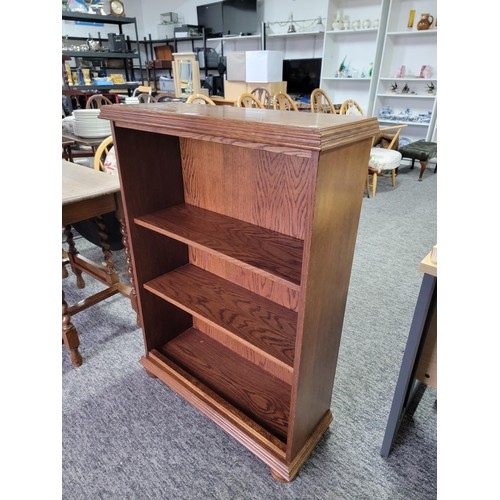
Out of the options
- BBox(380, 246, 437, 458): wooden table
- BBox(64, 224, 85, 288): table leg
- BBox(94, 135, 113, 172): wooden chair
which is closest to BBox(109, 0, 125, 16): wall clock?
BBox(94, 135, 113, 172): wooden chair

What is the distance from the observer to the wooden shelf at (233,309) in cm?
102

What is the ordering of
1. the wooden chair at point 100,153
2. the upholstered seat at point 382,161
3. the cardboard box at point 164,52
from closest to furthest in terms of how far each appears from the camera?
the wooden chair at point 100,153
the upholstered seat at point 382,161
the cardboard box at point 164,52

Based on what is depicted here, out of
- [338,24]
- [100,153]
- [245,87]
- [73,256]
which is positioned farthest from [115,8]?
[73,256]

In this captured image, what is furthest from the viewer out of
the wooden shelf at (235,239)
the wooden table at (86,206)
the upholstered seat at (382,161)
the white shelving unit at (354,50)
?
the white shelving unit at (354,50)

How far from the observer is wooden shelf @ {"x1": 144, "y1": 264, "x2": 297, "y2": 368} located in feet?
3.35

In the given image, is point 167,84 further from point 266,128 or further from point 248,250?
point 266,128

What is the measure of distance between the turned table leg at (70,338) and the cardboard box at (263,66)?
4.41 metres

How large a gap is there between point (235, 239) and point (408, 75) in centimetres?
492

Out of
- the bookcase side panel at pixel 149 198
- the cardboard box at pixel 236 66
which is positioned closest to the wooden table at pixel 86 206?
the bookcase side panel at pixel 149 198

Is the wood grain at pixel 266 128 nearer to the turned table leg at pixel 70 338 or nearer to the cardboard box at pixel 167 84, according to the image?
the turned table leg at pixel 70 338

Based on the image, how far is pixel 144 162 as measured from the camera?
114 centimetres

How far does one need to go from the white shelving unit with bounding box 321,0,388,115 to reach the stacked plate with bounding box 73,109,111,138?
3754 millimetres
